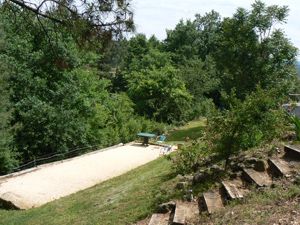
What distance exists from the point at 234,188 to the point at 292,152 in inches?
66.8

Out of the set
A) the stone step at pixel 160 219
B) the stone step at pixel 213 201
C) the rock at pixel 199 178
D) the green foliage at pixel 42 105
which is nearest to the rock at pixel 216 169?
the rock at pixel 199 178

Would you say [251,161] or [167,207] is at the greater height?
[251,161]

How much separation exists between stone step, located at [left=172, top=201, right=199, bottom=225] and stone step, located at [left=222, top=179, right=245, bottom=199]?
23.3 inches

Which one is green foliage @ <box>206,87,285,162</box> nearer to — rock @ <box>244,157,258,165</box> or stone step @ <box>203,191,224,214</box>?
rock @ <box>244,157,258,165</box>

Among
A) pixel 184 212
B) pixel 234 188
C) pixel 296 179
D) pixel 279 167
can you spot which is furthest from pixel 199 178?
pixel 296 179

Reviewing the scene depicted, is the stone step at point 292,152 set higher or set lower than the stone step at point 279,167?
higher

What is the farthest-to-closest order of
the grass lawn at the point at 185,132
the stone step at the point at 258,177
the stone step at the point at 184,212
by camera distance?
the grass lawn at the point at 185,132, the stone step at the point at 258,177, the stone step at the point at 184,212

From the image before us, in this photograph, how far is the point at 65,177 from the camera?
48.2ft

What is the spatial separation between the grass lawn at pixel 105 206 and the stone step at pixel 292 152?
2.41 metres

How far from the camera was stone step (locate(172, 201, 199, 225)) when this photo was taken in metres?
6.21

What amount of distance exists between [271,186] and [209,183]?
132 centimetres

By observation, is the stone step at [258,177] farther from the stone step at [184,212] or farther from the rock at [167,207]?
the rock at [167,207]

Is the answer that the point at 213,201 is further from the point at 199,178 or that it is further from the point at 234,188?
the point at 199,178

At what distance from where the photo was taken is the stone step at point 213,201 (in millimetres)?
6312
